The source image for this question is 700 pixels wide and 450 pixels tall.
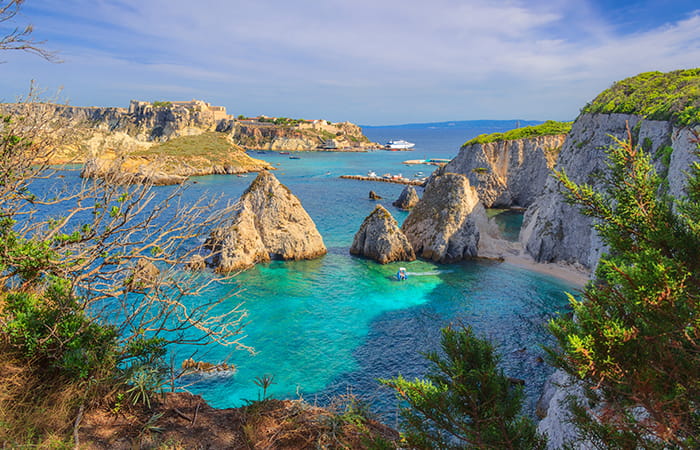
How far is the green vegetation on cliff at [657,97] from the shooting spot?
22594mm

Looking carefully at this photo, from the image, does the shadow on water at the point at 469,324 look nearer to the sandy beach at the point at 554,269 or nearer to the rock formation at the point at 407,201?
the sandy beach at the point at 554,269

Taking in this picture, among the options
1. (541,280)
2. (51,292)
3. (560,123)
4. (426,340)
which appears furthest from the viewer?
(560,123)

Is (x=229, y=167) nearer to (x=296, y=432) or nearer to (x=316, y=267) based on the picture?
(x=316, y=267)

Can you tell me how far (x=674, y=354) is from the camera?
193 inches

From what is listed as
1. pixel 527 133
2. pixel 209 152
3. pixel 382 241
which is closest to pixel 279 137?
pixel 209 152

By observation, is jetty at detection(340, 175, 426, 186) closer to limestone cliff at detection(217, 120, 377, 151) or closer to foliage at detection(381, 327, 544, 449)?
foliage at detection(381, 327, 544, 449)

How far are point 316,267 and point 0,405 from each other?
27.1 meters

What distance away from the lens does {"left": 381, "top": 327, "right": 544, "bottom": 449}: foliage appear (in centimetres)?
624

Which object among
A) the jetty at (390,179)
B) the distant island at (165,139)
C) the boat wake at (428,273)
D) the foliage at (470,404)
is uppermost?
the distant island at (165,139)

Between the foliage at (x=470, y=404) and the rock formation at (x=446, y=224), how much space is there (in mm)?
29542

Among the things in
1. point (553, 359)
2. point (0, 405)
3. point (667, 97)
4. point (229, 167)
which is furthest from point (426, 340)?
point (229, 167)

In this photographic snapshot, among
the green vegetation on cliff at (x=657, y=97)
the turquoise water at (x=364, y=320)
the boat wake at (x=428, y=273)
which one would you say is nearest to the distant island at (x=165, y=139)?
the turquoise water at (x=364, y=320)

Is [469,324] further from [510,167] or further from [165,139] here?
[165,139]

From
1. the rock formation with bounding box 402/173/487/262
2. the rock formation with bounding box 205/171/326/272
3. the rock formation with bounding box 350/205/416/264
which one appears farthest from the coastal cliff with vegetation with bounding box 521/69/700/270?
the rock formation with bounding box 205/171/326/272
